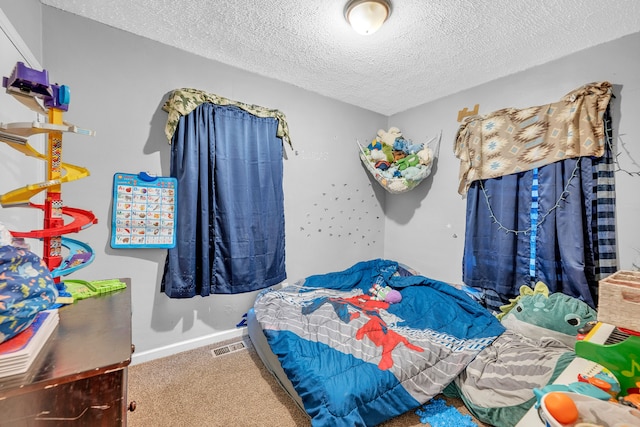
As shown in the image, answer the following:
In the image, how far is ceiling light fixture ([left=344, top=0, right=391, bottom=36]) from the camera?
1472mm

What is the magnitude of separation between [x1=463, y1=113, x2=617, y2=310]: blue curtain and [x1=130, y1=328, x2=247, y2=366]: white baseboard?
2.13m

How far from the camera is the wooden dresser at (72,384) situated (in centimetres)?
61

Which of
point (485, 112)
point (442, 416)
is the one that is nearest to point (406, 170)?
point (485, 112)

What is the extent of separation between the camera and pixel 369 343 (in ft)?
5.44

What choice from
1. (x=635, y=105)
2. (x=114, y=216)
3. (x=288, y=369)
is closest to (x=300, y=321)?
(x=288, y=369)

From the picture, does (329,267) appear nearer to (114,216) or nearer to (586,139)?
(114,216)

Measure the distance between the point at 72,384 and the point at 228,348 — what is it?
1688mm

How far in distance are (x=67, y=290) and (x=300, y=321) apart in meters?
1.26

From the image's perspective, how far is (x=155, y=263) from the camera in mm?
2029

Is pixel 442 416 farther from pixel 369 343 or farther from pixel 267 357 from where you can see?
pixel 267 357

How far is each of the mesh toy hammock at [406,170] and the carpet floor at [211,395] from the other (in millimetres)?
1795

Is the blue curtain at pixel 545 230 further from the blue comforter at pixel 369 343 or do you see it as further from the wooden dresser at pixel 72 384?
the wooden dresser at pixel 72 384

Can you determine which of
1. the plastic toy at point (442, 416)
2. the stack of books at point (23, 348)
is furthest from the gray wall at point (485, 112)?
the stack of books at point (23, 348)

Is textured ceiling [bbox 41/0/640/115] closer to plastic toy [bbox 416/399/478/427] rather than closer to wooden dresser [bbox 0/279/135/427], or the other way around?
wooden dresser [bbox 0/279/135/427]
